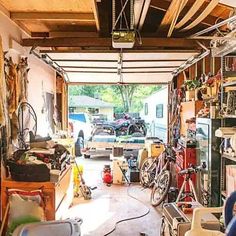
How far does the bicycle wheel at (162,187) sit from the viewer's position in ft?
18.9

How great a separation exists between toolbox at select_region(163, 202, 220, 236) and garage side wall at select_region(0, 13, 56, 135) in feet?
8.61

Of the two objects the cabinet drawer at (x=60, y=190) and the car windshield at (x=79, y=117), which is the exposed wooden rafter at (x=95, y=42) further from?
the car windshield at (x=79, y=117)

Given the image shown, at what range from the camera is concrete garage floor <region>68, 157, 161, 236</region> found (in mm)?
4684

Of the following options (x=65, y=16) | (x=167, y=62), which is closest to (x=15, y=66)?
(x=65, y=16)

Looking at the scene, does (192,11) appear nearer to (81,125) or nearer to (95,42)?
(95,42)

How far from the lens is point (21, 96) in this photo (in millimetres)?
4562

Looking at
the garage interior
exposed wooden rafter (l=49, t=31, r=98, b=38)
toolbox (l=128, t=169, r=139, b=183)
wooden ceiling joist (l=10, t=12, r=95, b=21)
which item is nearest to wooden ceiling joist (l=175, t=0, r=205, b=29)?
the garage interior

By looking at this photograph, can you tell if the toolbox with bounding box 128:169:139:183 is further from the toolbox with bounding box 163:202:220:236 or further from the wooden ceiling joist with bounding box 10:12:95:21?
the wooden ceiling joist with bounding box 10:12:95:21

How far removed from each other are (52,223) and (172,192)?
3847 mm

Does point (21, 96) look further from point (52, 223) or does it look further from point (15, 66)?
point (52, 223)

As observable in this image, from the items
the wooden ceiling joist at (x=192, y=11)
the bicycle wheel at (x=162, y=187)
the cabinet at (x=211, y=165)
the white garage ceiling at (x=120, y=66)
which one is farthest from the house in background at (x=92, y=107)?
the wooden ceiling joist at (x=192, y=11)

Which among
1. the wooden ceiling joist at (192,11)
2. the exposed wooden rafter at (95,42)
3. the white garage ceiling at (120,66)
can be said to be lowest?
the white garage ceiling at (120,66)

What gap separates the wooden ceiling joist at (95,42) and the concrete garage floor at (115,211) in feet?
8.44

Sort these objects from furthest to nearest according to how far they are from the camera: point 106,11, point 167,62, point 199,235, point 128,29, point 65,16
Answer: point 167,62, point 106,11, point 65,16, point 128,29, point 199,235
